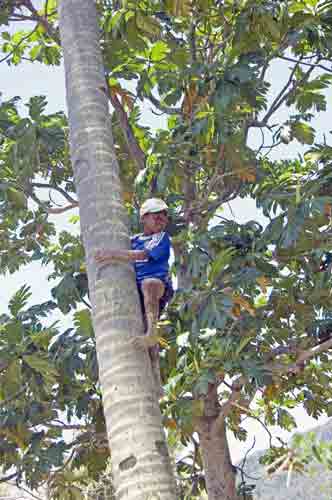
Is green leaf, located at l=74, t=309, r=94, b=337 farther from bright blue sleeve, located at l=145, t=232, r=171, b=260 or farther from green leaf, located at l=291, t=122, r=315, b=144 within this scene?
green leaf, located at l=291, t=122, r=315, b=144

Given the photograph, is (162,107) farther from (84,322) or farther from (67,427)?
(67,427)

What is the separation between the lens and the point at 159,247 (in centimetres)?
418

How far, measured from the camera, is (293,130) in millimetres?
7172

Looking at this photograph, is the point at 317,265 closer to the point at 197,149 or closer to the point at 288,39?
the point at 197,149

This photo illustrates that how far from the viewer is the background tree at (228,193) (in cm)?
564

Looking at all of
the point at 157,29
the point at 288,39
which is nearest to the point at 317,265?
the point at 288,39

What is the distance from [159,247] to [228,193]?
318cm

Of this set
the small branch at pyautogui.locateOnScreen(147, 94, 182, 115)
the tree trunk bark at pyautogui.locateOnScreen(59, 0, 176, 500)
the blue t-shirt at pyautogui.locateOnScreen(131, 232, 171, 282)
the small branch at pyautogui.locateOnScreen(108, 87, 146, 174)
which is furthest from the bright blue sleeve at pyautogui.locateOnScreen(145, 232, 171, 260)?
the small branch at pyautogui.locateOnScreen(108, 87, 146, 174)

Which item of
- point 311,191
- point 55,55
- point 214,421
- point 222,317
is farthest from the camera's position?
point 55,55

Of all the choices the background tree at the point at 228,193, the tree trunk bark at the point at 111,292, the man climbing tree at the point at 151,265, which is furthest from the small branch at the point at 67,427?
the tree trunk bark at the point at 111,292

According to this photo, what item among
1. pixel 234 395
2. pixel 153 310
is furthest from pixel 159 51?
pixel 153 310

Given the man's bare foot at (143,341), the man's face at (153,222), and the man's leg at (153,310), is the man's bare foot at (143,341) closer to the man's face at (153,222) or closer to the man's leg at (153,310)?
the man's leg at (153,310)

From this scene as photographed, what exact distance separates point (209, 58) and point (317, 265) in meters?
2.64

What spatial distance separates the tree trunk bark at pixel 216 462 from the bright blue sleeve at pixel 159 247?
3.11 m
